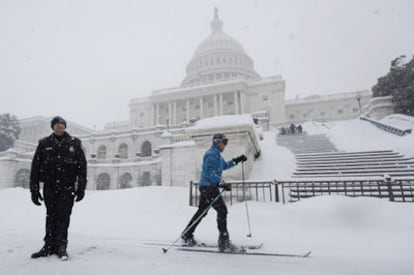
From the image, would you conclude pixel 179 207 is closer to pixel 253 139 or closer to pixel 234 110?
pixel 253 139

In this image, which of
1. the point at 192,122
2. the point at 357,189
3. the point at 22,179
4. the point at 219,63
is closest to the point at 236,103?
the point at 219,63

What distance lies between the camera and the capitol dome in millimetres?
73438

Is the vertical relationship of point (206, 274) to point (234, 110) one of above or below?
below

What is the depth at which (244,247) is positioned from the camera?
3.59 metres

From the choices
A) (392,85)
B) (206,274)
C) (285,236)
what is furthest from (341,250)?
(392,85)

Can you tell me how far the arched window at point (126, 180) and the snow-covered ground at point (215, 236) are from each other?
18.0 metres

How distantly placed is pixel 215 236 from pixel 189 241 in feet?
2.50

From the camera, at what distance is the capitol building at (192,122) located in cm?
846

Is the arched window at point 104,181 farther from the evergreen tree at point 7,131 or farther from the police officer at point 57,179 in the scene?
the evergreen tree at point 7,131

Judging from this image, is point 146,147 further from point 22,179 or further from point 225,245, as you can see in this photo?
point 225,245

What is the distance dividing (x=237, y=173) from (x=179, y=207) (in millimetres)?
1943

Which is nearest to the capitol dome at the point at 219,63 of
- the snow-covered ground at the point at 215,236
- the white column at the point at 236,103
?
the white column at the point at 236,103

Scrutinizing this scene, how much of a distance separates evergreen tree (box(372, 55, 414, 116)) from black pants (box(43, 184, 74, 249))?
31948mm

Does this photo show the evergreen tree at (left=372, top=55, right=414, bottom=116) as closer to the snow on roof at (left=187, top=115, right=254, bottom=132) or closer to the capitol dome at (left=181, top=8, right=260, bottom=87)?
the snow on roof at (left=187, top=115, right=254, bottom=132)
